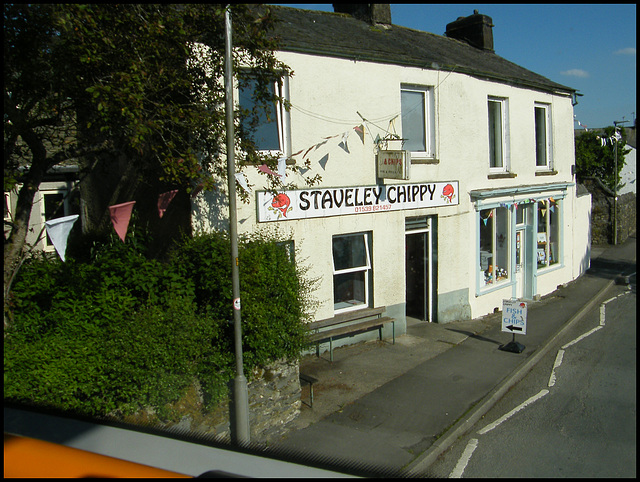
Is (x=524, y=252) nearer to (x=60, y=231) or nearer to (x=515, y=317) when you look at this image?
(x=515, y=317)

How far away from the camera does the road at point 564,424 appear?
5.62 m

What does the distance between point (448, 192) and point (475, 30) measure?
25.3ft

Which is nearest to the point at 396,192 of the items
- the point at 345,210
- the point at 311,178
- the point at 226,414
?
the point at 345,210

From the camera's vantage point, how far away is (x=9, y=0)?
4934 millimetres

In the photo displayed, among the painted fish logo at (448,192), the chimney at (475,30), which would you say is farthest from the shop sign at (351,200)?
the chimney at (475,30)

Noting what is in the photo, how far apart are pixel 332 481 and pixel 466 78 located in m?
12.2

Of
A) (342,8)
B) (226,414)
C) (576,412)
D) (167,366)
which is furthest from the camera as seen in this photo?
(342,8)

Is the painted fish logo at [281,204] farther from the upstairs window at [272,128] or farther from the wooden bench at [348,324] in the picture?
the wooden bench at [348,324]

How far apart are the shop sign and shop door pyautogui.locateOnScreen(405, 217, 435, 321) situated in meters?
0.67

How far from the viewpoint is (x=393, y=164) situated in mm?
10344

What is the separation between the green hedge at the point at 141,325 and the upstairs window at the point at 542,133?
442 inches

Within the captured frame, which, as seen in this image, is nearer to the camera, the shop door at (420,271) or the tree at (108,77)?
the tree at (108,77)

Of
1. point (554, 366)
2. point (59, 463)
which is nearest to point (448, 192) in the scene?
point (554, 366)

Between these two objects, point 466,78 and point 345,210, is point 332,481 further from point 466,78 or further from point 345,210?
point 466,78
